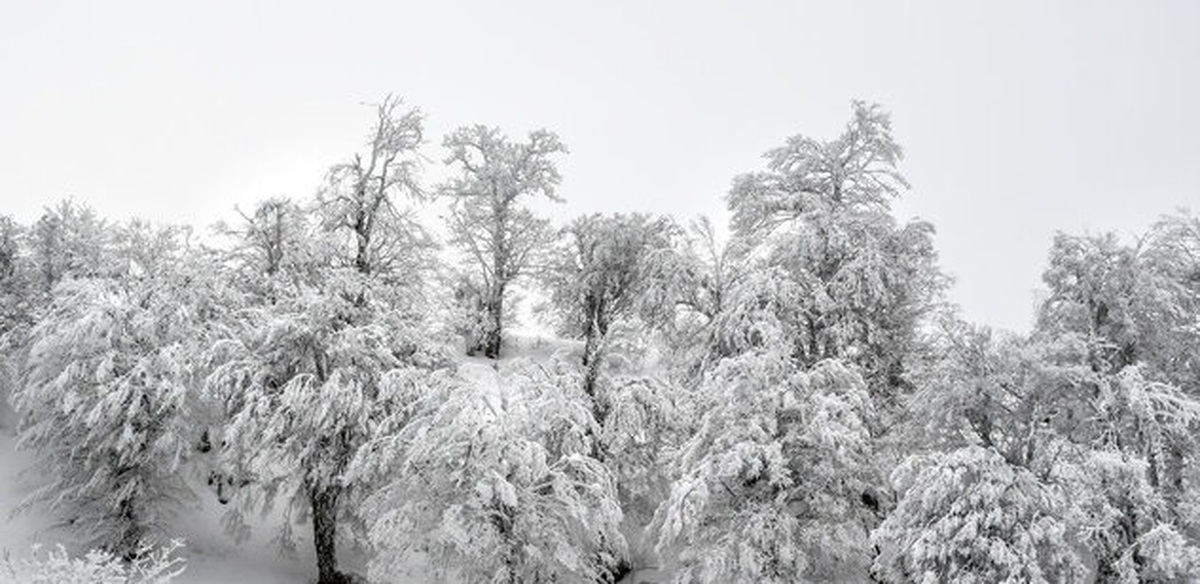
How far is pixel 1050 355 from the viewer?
1853cm

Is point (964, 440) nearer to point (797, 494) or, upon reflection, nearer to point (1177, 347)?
point (797, 494)

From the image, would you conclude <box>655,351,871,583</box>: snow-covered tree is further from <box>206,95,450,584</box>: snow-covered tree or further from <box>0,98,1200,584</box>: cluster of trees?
<box>206,95,450,584</box>: snow-covered tree

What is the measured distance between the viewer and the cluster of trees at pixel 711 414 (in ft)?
53.0

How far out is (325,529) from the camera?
1914cm

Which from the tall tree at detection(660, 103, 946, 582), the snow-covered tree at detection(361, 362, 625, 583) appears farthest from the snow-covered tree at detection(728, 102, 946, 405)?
the snow-covered tree at detection(361, 362, 625, 583)

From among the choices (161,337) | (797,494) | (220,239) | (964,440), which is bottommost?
(797,494)

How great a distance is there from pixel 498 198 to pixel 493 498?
20600 mm

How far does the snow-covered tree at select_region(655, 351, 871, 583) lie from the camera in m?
16.8

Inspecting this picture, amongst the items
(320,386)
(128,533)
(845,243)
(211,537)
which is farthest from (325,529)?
Answer: (845,243)

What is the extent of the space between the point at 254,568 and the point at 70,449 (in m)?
5.15

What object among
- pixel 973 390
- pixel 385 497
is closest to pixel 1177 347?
pixel 973 390

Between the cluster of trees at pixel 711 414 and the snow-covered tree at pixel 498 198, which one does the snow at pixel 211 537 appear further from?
the snow-covered tree at pixel 498 198

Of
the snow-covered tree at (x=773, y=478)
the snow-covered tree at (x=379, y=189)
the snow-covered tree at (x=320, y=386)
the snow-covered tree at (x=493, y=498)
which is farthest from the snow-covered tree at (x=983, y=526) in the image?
the snow-covered tree at (x=379, y=189)

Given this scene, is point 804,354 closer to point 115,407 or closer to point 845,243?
point 845,243
